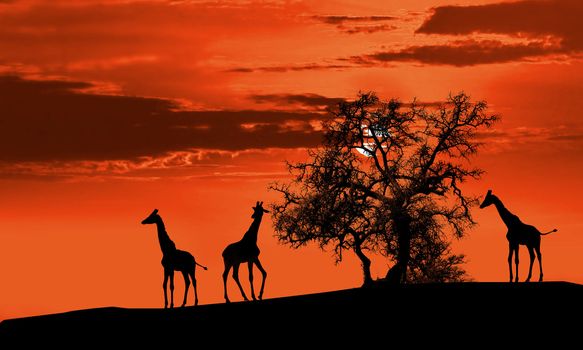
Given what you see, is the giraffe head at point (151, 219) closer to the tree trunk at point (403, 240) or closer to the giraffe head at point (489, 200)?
the giraffe head at point (489, 200)

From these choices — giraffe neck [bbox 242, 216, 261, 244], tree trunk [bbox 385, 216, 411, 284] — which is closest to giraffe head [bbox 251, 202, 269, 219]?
giraffe neck [bbox 242, 216, 261, 244]

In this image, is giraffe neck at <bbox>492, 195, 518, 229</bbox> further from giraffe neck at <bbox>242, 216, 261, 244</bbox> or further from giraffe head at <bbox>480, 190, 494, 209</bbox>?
giraffe neck at <bbox>242, 216, 261, 244</bbox>

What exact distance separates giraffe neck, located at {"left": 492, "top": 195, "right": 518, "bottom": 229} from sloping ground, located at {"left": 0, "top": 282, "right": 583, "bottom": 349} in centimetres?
248

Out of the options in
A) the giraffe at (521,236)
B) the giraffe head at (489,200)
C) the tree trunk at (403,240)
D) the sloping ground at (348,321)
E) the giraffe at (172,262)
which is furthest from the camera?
the tree trunk at (403,240)

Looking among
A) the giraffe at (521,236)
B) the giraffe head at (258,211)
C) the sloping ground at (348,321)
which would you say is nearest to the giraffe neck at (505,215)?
the giraffe at (521,236)

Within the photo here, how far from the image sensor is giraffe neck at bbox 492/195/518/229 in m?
35.2

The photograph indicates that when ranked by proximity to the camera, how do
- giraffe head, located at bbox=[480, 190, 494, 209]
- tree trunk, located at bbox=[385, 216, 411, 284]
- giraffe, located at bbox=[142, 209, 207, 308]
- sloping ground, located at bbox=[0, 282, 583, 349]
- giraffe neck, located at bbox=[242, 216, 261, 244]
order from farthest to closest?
tree trunk, located at bbox=[385, 216, 411, 284], giraffe head, located at bbox=[480, 190, 494, 209], giraffe neck, located at bbox=[242, 216, 261, 244], giraffe, located at bbox=[142, 209, 207, 308], sloping ground, located at bbox=[0, 282, 583, 349]

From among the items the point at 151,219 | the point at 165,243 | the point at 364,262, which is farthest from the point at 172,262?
the point at 364,262

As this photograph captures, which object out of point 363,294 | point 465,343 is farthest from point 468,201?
→ point 465,343

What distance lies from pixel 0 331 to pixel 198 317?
21.1 ft

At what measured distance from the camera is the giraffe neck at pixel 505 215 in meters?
35.2

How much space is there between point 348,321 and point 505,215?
9.65 m

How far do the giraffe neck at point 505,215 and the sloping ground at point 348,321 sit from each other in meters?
2.48

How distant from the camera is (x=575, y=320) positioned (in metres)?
27.8
